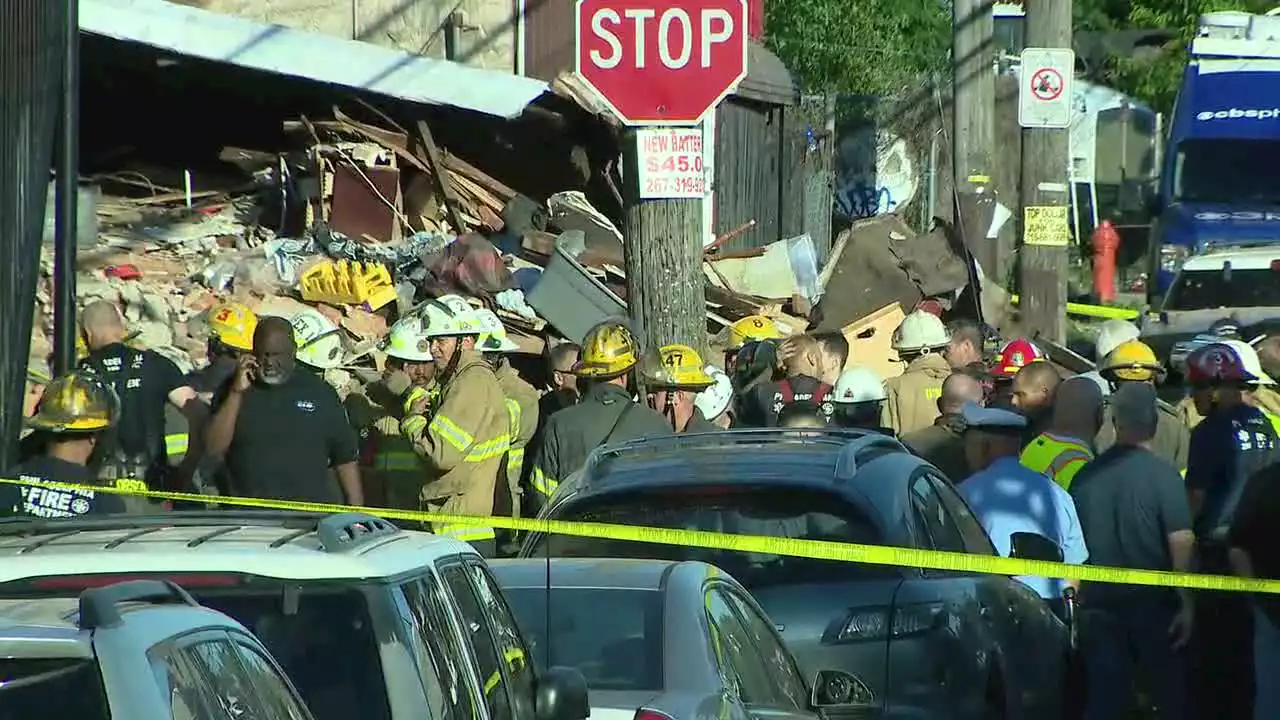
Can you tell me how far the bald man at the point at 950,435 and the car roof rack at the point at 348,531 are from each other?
558cm

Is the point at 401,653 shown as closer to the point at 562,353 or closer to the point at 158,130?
the point at 562,353

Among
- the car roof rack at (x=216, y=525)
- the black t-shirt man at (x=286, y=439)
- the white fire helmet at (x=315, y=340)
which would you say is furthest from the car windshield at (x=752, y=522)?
the white fire helmet at (x=315, y=340)

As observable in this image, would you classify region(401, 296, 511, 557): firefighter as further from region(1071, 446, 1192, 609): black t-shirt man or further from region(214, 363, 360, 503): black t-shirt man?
region(1071, 446, 1192, 609): black t-shirt man

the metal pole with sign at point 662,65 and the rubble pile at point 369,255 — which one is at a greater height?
the metal pole with sign at point 662,65

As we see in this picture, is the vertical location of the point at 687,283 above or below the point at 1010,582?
above

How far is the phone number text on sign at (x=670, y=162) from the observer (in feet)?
32.8

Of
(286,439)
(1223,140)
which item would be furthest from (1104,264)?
(286,439)

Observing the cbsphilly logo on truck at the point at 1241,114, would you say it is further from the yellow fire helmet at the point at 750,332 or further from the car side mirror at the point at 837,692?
the car side mirror at the point at 837,692

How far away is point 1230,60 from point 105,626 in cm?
2090

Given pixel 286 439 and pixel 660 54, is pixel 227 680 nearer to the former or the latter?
pixel 286 439

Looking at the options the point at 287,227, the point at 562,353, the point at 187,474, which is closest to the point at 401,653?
the point at 187,474

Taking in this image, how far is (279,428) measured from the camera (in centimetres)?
893

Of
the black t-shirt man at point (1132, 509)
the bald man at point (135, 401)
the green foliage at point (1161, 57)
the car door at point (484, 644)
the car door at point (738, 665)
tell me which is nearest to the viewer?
the car door at point (484, 644)

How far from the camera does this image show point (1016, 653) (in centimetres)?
722
